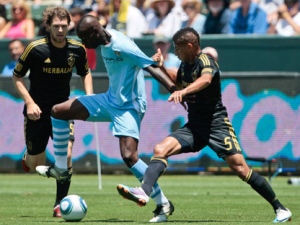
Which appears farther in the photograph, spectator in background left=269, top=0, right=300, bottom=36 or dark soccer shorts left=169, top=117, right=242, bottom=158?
spectator in background left=269, top=0, right=300, bottom=36

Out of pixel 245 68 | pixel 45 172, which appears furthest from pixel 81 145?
pixel 45 172

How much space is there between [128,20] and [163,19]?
85 centimetres

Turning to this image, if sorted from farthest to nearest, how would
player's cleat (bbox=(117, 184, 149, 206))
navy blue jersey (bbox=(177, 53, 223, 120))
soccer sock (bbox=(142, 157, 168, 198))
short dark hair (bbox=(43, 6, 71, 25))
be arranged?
short dark hair (bbox=(43, 6, 71, 25)) < navy blue jersey (bbox=(177, 53, 223, 120)) < soccer sock (bbox=(142, 157, 168, 198)) < player's cleat (bbox=(117, 184, 149, 206))

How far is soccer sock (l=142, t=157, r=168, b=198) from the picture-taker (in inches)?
407

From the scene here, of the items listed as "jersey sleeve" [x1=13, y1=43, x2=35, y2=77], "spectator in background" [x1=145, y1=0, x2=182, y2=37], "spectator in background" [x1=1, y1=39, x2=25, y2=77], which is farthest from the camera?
"spectator in background" [x1=145, y1=0, x2=182, y2=37]

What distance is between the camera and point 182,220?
10938 mm

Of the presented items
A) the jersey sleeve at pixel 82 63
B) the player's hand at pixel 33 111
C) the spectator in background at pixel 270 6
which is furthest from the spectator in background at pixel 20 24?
the player's hand at pixel 33 111

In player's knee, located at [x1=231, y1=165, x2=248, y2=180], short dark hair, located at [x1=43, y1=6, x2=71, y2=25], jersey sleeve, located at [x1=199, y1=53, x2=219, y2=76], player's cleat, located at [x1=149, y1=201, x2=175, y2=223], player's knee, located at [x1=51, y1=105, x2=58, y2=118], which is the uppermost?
short dark hair, located at [x1=43, y1=6, x2=71, y2=25]

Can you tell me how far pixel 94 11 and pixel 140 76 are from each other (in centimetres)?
1186

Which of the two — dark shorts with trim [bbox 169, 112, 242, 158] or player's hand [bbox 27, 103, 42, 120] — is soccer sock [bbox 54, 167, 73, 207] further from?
dark shorts with trim [bbox 169, 112, 242, 158]

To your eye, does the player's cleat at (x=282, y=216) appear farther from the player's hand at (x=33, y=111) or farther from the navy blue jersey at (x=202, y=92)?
the player's hand at (x=33, y=111)

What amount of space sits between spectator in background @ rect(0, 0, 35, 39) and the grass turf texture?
400cm

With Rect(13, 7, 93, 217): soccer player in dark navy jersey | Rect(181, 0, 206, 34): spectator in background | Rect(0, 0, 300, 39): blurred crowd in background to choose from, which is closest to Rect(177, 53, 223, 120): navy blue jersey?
Rect(13, 7, 93, 217): soccer player in dark navy jersey

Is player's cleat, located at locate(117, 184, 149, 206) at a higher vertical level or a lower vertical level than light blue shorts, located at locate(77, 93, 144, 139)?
lower
